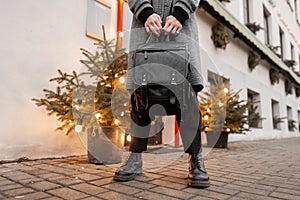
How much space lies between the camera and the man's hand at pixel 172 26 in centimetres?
137

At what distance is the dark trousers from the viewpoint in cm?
150

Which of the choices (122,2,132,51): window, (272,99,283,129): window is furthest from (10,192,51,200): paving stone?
(272,99,283,129): window

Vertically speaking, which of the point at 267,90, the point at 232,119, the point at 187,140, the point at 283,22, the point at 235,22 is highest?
the point at 283,22

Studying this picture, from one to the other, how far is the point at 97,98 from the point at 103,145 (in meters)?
0.42

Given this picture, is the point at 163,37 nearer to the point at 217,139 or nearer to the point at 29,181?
the point at 29,181

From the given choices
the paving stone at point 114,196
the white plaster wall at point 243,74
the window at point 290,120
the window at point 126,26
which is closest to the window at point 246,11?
the white plaster wall at point 243,74

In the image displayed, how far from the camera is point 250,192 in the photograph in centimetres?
139

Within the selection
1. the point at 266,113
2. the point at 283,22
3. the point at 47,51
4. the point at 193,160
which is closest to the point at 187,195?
the point at 193,160

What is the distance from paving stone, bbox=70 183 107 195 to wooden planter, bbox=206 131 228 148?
2.79 m

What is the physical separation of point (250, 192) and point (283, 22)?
11.8 m

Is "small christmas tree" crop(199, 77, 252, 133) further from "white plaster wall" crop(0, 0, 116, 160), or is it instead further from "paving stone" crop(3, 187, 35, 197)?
"paving stone" crop(3, 187, 35, 197)

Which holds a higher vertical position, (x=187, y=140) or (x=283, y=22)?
(x=283, y=22)

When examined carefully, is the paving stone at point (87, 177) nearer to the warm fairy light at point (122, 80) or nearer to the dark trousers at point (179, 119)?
the dark trousers at point (179, 119)

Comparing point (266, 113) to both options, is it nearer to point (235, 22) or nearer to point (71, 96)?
point (235, 22)
